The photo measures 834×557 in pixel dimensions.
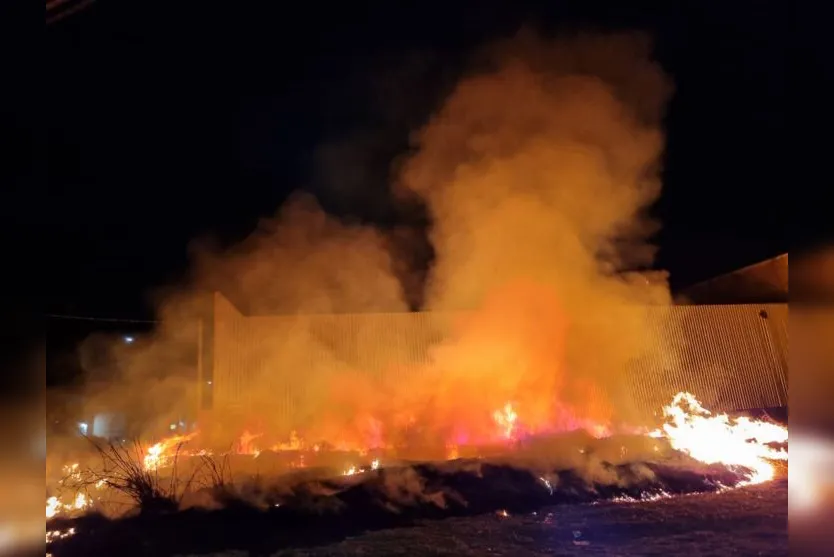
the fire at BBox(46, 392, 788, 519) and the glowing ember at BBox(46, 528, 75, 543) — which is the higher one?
the fire at BBox(46, 392, 788, 519)

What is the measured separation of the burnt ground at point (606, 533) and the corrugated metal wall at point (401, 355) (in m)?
5.10

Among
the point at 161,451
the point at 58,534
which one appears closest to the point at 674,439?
the point at 161,451

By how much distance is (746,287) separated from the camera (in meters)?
15.4

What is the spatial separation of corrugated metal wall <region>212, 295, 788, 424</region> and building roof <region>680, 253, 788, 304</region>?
245 cm

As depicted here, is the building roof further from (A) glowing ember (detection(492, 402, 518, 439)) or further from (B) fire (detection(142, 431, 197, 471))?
(B) fire (detection(142, 431, 197, 471))

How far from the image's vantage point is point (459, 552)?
5547 millimetres

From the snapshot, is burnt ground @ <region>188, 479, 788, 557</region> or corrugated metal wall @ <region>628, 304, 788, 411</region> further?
corrugated metal wall @ <region>628, 304, 788, 411</region>

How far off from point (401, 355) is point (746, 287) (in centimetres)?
902

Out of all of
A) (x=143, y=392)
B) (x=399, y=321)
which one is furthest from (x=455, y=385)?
(x=143, y=392)

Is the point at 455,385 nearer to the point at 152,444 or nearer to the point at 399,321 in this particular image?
the point at 399,321

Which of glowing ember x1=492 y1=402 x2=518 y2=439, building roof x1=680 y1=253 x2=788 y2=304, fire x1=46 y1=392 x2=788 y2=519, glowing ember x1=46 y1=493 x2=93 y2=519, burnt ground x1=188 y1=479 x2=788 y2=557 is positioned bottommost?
burnt ground x1=188 y1=479 x2=788 y2=557

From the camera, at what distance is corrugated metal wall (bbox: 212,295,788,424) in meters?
11.9

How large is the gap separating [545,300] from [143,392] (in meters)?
8.27

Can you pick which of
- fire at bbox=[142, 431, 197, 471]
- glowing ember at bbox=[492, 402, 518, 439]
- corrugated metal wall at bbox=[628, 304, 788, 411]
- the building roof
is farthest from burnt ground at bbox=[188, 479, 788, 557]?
the building roof
